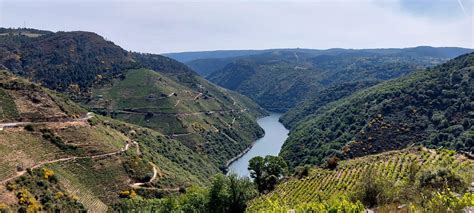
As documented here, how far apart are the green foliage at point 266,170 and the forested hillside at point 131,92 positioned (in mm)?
51420

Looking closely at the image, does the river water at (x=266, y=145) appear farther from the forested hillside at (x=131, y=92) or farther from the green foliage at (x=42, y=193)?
the green foliage at (x=42, y=193)

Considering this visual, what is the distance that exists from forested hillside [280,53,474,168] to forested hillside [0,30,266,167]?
1332 inches

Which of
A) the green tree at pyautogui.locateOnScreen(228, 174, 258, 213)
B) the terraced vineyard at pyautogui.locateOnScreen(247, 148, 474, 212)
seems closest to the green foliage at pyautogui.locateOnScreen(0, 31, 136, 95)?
the green tree at pyautogui.locateOnScreen(228, 174, 258, 213)

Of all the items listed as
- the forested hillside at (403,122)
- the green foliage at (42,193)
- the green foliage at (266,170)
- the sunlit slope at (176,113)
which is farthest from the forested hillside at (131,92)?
the green foliage at (42,193)

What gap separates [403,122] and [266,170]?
117 ft

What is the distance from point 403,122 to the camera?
82875 millimetres

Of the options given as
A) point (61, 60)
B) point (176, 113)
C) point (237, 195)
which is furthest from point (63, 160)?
point (61, 60)

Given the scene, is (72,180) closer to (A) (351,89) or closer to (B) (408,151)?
(B) (408,151)

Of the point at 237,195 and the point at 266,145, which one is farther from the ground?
the point at 237,195

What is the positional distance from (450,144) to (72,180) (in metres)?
65.1

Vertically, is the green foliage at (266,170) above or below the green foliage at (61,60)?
below

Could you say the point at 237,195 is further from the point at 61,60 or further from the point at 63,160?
the point at 61,60

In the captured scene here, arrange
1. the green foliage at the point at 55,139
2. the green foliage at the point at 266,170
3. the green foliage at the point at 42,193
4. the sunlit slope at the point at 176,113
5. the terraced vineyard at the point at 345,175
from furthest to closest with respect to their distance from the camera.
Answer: the sunlit slope at the point at 176,113, the green foliage at the point at 266,170, the green foliage at the point at 55,139, the green foliage at the point at 42,193, the terraced vineyard at the point at 345,175

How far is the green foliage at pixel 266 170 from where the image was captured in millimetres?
65125
